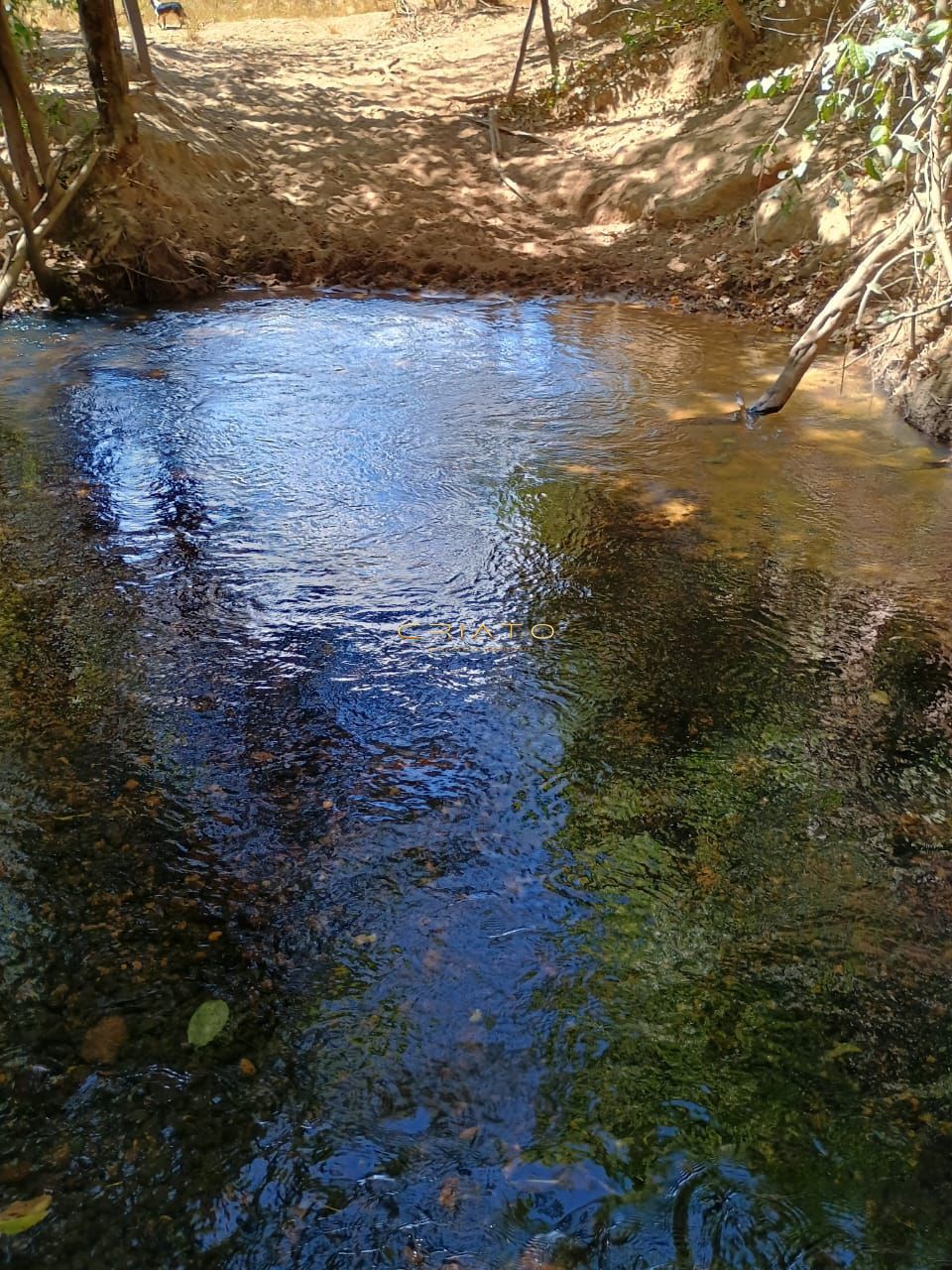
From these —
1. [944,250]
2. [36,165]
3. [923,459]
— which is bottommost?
[923,459]

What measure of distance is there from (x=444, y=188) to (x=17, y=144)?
16.9ft

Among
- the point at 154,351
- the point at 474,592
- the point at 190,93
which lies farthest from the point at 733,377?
the point at 190,93

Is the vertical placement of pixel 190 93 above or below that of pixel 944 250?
above

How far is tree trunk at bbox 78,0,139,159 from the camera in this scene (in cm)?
919

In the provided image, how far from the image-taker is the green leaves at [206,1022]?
97.5 inches

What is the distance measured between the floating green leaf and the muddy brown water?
0.02 metres

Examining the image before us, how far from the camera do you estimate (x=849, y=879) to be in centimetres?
295

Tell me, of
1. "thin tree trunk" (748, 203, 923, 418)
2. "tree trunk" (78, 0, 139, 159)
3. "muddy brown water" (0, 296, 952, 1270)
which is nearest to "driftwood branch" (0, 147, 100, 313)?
"tree trunk" (78, 0, 139, 159)

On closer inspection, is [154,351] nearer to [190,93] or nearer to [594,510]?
[594,510]

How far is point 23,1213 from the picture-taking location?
209cm

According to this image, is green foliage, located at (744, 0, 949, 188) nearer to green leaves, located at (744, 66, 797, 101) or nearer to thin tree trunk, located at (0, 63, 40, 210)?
green leaves, located at (744, 66, 797, 101)

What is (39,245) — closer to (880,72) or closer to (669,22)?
(880,72)

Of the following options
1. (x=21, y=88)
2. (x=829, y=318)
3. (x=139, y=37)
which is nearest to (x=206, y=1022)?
(x=829, y=318)

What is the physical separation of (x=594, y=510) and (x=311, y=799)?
270 cm
